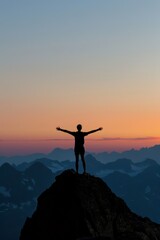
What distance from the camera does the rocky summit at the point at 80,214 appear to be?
32344mm

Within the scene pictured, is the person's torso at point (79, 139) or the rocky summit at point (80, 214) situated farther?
the person's torso at point (79, 139)

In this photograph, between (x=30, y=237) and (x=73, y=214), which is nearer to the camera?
(x=73, y=214)

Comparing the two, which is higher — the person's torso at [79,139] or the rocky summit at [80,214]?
the person's torso at [79,139]

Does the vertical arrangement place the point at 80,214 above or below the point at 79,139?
below

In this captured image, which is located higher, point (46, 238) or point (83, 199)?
point (83, 199)

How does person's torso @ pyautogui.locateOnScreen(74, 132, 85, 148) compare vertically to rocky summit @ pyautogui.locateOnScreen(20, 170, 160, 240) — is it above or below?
above

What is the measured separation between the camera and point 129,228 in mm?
34000

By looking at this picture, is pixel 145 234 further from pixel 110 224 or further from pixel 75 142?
pixel 75 142

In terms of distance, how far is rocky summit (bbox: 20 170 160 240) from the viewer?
106ft

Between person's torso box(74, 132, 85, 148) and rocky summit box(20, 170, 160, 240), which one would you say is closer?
rocky summit box(20, 170, 160, 240)

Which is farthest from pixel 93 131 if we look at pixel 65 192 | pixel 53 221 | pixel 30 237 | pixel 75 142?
pixel 30 237

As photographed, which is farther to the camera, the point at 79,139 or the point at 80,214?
the point at 79,139

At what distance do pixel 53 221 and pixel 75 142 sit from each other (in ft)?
21.7

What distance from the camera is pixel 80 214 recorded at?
32.7m
